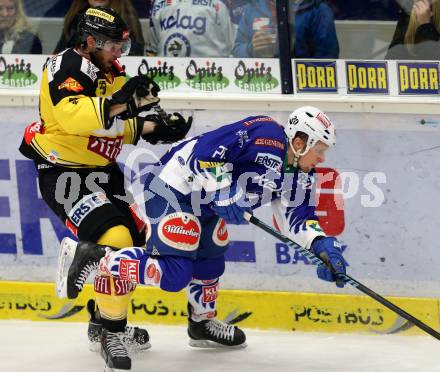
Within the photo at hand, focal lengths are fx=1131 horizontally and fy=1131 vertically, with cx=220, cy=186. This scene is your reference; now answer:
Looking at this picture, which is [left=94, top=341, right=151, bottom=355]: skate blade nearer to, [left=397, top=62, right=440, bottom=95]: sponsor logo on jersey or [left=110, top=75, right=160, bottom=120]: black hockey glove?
[left=110, top=75, right=160, bottom=120]: black hockey glove

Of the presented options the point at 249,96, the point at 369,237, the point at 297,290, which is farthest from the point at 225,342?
the point at 249,96

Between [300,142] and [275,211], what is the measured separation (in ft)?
1.37

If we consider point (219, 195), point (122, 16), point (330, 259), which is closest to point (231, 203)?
point (219, 195)

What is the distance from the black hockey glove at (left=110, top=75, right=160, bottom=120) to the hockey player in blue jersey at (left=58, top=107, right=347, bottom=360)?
0.78 ft

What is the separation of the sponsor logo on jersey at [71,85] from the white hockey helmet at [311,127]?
0.87m

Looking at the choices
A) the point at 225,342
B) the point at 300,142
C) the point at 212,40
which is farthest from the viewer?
the point at 212,40

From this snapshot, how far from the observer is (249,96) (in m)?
5.38

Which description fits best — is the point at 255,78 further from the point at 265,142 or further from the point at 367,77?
the point at 265,142

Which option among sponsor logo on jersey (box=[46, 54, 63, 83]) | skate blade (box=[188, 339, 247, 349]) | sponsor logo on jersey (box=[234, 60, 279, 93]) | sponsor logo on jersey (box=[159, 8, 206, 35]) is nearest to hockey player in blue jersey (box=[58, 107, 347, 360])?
skate blade (box=[188, 339, 247, 349])

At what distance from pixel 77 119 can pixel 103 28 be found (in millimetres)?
405

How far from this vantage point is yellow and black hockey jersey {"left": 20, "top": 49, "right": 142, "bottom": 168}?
4.55 metres

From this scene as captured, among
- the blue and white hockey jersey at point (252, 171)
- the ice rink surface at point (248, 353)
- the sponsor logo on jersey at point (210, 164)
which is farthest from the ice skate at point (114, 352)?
the sponsor logo on jersey at point (210, 164)

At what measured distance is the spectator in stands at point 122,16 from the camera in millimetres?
5449

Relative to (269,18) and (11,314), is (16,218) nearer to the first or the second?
(11,314)
